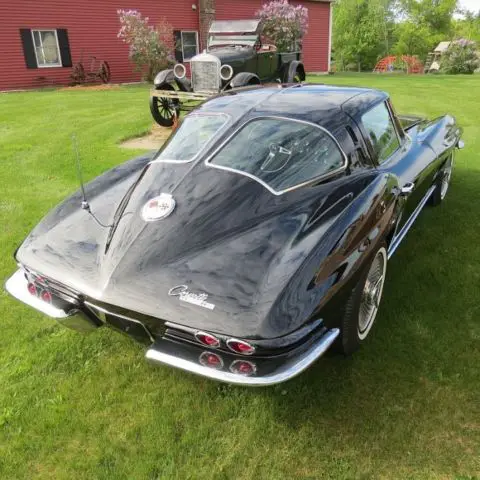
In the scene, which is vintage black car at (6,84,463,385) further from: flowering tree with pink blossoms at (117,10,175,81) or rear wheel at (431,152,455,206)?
flowering tree with pink blossoms at (117,10,175,81)

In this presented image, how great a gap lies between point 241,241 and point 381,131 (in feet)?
5.77

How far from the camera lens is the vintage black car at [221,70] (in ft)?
29.2

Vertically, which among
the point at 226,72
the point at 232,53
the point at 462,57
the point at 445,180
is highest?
the point at 232,53

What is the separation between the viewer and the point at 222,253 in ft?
7.45

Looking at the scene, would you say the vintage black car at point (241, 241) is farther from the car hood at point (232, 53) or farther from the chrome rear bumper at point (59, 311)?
the car hood at point (232, 53)

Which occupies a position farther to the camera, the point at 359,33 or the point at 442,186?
the point at 359,33

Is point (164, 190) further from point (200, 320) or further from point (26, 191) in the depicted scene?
point (26, 191)

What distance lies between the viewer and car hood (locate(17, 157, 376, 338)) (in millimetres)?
2035

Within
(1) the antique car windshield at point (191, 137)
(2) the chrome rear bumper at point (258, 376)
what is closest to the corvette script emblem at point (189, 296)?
(2) the chrome rear bumper at point (258, 376)

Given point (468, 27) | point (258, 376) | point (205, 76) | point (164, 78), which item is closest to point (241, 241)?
point (258, 376)

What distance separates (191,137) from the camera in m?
3.09

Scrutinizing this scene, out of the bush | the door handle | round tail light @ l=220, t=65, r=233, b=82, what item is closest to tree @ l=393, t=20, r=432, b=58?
the bush

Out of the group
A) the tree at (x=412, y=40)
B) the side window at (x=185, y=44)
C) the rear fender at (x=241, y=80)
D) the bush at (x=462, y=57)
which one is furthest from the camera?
the tree at (x=412, y=40)

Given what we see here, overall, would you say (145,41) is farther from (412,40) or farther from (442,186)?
(412,40)
